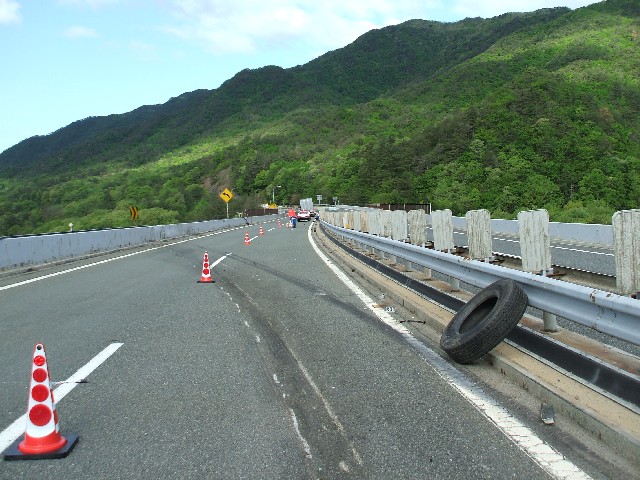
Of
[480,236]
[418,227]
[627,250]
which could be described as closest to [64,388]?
[627,250]

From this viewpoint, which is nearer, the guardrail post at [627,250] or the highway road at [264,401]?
the highway road at [264,401]

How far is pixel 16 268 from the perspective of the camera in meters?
18.0

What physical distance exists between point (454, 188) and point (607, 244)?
82.7 metres

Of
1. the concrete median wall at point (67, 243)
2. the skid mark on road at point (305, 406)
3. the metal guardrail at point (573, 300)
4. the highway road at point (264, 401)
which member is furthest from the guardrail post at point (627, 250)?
the concrete median wall at point (67, 243)

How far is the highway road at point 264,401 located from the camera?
12.6ft

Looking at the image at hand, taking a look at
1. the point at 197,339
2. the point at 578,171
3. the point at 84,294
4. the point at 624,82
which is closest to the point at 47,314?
the point at 84,294

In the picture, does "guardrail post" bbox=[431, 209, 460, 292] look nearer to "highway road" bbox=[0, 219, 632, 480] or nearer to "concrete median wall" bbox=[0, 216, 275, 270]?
"highway road" bbox=[0, 219, 632, 480]

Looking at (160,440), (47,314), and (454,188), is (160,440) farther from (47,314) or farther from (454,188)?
(454,188)

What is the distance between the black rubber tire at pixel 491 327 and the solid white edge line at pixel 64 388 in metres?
3.55

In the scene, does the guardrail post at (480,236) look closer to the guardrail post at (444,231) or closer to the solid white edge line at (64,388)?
the guardrail post at (444,231)

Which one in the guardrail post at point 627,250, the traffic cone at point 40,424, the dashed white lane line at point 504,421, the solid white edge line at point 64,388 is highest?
the guardrail post at point 627,250

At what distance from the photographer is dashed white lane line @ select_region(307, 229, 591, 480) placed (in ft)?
12.2

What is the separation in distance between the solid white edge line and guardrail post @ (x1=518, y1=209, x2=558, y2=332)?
5.12 m

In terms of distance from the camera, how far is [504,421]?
455cm
